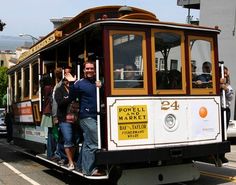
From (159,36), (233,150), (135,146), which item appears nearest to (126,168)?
(135,146)

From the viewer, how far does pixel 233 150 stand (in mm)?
14227

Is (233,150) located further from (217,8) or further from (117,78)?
(217,8)

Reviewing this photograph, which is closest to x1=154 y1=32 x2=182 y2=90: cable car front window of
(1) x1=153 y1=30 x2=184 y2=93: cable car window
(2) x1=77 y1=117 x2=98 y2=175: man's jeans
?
(1) x1=153 y1=30 x2=184 y2=93: cable car window

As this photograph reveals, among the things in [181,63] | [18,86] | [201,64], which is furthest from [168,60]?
[18,86]

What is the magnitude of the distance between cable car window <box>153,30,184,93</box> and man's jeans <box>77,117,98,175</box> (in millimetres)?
1270

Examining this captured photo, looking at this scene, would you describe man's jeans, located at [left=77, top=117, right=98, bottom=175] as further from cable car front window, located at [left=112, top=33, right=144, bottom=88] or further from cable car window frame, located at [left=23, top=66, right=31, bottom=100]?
cable car window frame, located at [left=23, top=66, right=31, bottom=100]

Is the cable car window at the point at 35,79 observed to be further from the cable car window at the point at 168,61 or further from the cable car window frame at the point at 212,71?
the cable car window frame at the point at 212,71

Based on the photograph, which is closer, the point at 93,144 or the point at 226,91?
the point at 93,144

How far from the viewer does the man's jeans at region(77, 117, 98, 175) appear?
25.3 feet

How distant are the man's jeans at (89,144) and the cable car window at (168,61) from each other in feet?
4.17

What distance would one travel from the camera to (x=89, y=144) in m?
7.85

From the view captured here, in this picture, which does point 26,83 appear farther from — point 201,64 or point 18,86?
point 201,64

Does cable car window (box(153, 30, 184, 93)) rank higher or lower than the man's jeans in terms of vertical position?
higher

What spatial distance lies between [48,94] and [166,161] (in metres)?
3.42
